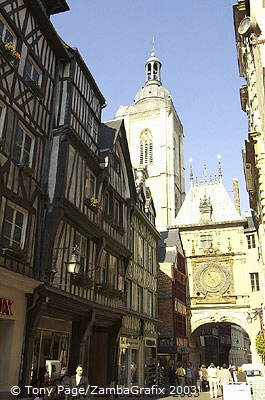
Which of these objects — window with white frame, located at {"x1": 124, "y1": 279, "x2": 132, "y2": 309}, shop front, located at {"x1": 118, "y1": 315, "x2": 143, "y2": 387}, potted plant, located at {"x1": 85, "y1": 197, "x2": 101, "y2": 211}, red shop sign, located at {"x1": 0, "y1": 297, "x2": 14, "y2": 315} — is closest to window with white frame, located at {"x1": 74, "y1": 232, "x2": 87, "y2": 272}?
potted plant, located at {"x1": 85, "y1": 197, "x2": 101, "y2": 211}

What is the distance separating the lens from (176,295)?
92.2ft

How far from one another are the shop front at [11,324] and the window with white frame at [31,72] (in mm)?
5694

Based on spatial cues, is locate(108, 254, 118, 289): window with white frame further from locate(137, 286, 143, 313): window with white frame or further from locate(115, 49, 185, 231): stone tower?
locate(115, 49, 185, 231): stone tower

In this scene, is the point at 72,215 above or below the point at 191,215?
below

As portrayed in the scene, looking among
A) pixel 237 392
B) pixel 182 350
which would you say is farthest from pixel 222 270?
pixel 237 392

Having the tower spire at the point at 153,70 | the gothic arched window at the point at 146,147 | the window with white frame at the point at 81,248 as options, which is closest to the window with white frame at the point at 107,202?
the window with white frame at the point at 81,248

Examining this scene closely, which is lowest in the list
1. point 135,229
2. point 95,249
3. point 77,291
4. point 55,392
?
point 55,392

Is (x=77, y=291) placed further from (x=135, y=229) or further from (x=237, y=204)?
(x=237, y=204)

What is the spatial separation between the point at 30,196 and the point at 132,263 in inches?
380

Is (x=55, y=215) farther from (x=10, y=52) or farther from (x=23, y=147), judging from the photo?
(x=10, y=52)

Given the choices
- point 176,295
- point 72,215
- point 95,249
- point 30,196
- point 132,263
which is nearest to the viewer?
point 30,196

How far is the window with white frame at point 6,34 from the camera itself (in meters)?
9.94

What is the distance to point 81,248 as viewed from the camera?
13234mm

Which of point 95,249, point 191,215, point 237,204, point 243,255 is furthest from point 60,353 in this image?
point 237,204
